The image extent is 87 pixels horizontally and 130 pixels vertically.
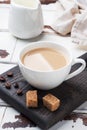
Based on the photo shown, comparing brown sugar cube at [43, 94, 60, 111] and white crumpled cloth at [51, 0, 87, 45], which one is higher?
brown sugar cube at [43, 94, 60, 111]

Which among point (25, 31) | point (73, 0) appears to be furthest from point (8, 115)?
point (73, 0)

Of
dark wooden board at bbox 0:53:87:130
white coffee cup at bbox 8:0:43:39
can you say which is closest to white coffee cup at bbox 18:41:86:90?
dark wooden board at bbox 0:53:87:130

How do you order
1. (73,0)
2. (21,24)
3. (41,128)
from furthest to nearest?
1. (73,0)
2. (21,24)
3. (41,128)

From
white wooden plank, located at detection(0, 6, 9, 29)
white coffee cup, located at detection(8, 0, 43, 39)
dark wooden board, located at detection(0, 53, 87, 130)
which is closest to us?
dark wooden board, located at detection(0, 53, 87, 130)

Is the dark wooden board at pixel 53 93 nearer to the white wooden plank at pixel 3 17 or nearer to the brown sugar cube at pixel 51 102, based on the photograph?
the brown sugar cube at pixel 51 102

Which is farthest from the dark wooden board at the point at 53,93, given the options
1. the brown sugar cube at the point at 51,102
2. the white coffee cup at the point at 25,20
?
the white coffee cup at the point at 25,20

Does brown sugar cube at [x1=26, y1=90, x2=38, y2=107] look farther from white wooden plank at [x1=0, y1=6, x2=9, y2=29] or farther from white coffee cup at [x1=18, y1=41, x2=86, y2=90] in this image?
white wooden plank at [x1=0, y1=6, x2=9, y2=29]

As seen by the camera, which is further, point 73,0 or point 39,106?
point 73,0

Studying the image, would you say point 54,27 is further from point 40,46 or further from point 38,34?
point 40,46
